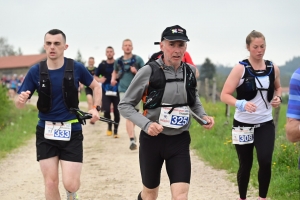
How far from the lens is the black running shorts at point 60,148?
5.47 metres

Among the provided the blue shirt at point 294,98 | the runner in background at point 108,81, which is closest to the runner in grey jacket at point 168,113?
the blue shirt at point 294,98

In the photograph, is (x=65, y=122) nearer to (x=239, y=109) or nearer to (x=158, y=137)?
(x=158, y=137)

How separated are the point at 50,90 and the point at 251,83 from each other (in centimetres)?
226

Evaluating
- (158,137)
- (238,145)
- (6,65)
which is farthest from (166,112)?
(6,65)

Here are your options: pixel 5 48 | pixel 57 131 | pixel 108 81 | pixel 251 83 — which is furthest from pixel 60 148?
pixel 5 48

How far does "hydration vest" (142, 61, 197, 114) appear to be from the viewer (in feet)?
15.8

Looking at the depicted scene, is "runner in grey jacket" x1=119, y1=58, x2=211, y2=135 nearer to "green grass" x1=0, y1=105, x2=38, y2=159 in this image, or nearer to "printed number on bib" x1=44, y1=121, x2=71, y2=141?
"printed number on bib" x1=44, y1=121, x2=71, y2=141

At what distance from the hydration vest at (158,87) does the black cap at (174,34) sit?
0.94 ft

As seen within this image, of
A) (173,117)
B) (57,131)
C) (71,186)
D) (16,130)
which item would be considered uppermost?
(173,117)

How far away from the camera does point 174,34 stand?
4.79 m

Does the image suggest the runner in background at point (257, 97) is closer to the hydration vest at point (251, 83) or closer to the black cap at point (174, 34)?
the hydration vest at point (251, 83)

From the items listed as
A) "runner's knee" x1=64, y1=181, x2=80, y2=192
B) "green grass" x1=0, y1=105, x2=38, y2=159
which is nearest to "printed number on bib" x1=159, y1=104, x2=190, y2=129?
"runner's knee" x1=64, y1=181, x2=80, y2=192

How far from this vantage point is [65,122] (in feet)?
18.0

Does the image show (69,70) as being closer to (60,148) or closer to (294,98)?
(60,148)
